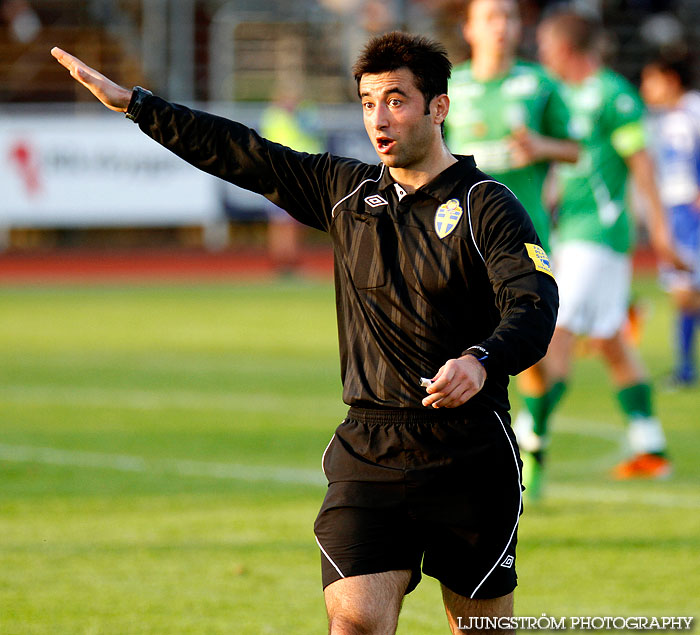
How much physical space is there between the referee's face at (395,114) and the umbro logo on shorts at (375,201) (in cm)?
14

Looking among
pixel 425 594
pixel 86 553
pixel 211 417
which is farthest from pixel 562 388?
pixel 211 417

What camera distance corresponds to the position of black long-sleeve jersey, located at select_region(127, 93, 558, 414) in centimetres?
385

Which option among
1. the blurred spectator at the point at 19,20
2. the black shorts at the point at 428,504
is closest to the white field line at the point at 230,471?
the black shorts at the point at 428,504

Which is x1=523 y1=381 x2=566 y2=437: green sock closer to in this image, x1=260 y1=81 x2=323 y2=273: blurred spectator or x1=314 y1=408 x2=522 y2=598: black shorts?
x1=314 y1=408 x2=522 y2=598: black shorts

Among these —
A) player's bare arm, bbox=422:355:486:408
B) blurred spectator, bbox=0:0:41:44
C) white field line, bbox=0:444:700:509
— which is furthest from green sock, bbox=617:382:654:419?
blurred spectator, bbox=0:0:41:44

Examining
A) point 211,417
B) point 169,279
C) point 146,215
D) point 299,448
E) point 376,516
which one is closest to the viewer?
point 376,516

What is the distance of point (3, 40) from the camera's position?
28.7 metres

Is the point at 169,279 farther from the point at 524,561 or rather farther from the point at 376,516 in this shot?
the point at 376,516

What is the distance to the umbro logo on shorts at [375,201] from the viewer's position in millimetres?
Answer: 4156

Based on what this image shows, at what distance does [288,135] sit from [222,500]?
16.4 metres

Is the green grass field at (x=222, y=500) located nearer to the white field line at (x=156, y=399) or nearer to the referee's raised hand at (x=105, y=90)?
the white field line at (x=156, y=399)

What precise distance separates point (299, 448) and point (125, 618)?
3.98m

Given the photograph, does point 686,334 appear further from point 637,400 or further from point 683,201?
point 637,400

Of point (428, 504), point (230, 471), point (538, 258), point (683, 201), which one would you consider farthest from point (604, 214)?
point (428, 504)
